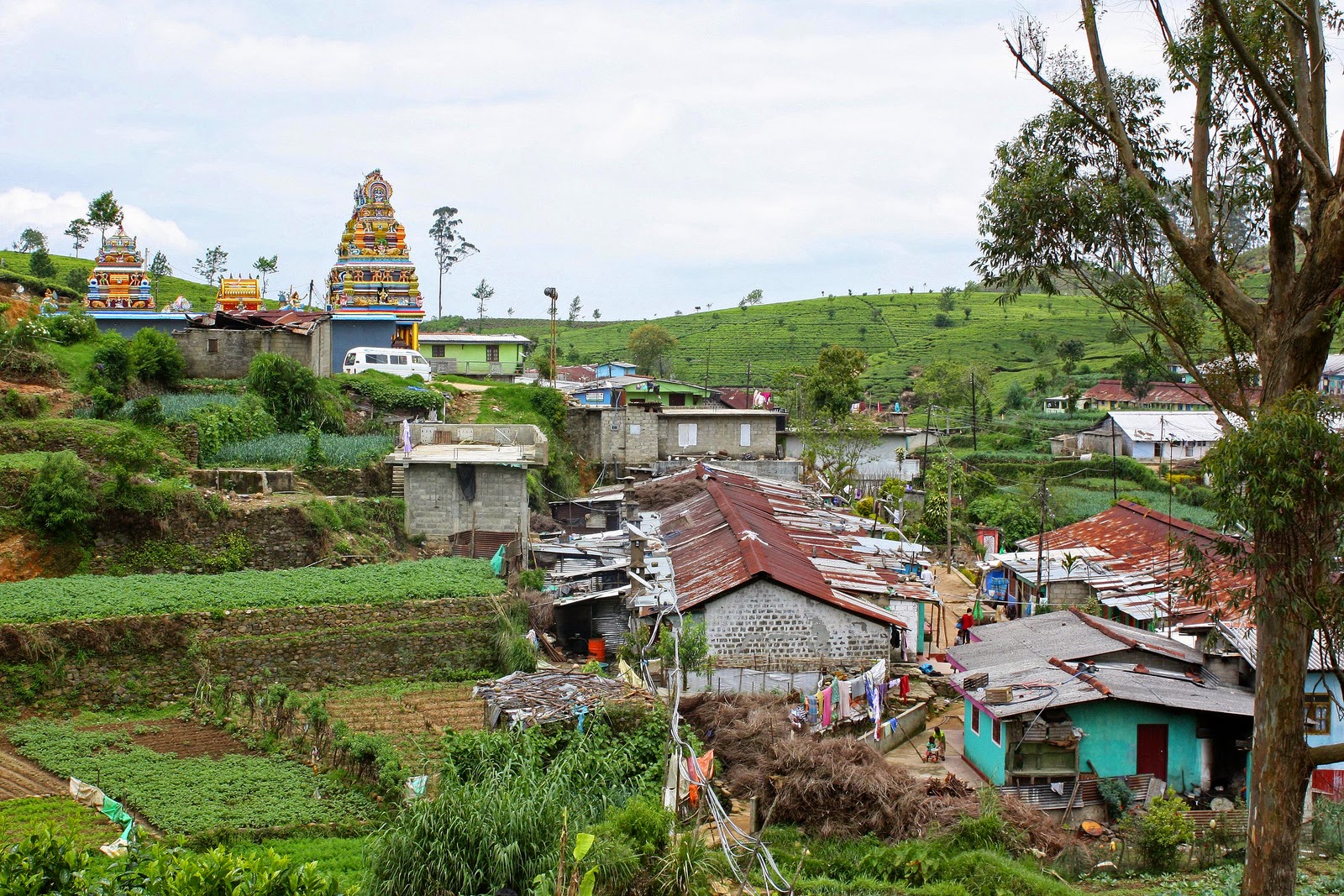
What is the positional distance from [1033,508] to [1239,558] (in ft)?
97.7

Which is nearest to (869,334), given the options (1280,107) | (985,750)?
(985,750)

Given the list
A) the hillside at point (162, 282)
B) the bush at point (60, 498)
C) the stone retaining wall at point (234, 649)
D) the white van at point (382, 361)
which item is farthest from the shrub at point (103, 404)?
the hillside at point (162, 282)

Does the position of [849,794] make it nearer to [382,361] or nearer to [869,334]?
[382,361]

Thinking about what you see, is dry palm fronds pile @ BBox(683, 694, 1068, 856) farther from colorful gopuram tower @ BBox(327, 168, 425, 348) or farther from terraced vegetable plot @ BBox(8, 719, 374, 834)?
colorful gopuram tower @ BBox(327, 168, 425, 348)

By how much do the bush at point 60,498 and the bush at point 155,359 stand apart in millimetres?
7765

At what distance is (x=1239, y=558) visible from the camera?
33.8ft

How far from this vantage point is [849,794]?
13242 mm

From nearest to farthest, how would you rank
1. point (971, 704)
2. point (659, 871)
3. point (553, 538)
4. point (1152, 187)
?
point (659, 871), point (1152, 187), point (971, 704), point (553, 538)

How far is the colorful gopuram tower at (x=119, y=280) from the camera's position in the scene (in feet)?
117

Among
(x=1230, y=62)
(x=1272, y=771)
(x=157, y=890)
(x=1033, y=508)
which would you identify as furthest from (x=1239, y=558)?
(x=1033, y=508)

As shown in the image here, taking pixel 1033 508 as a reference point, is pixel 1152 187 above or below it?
above

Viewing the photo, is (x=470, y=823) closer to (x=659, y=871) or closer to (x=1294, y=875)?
(x=659, y=871)

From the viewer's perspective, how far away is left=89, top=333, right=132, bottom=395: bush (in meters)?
26.1

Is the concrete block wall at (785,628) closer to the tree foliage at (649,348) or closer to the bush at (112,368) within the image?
the bush at (112,368)
